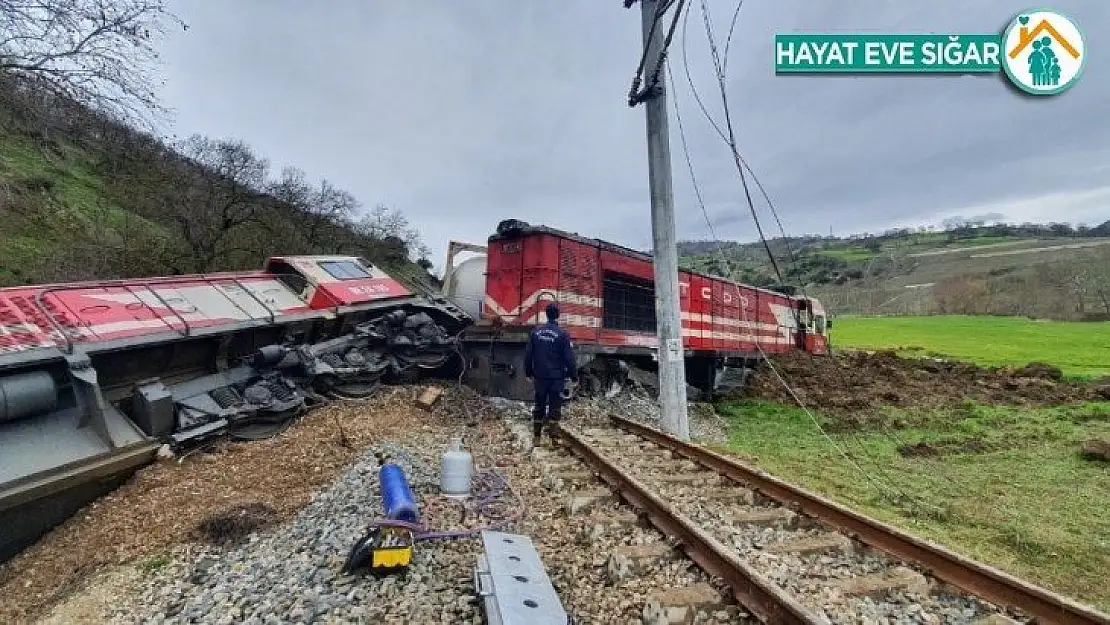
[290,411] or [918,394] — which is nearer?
[290,411]

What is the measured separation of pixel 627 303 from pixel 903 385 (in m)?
12.5

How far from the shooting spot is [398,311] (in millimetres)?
9633

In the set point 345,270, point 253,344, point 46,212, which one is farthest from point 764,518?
point 46,212

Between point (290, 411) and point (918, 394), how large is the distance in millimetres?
17495

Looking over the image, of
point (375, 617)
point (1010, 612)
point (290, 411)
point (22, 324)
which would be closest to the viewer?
point (375, 617)

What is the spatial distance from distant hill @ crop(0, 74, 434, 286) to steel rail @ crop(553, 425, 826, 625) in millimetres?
10637

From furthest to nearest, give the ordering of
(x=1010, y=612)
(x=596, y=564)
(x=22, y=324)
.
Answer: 1. (x=22, y=324)
2. (x=596, y=564)
3. (x=1010, y=612)

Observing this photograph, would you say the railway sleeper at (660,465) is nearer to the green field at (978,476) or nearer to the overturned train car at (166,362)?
the green field at (978,476)

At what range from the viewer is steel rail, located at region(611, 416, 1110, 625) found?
3061mm

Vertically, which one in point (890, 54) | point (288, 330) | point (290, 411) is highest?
point (890, 54)

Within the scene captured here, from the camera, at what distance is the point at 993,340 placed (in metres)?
36.8

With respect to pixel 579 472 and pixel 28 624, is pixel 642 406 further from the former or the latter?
pixel 28 624

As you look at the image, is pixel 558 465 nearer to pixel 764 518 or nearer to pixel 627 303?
pixel 764 518

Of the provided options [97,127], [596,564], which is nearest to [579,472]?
[596,564]
